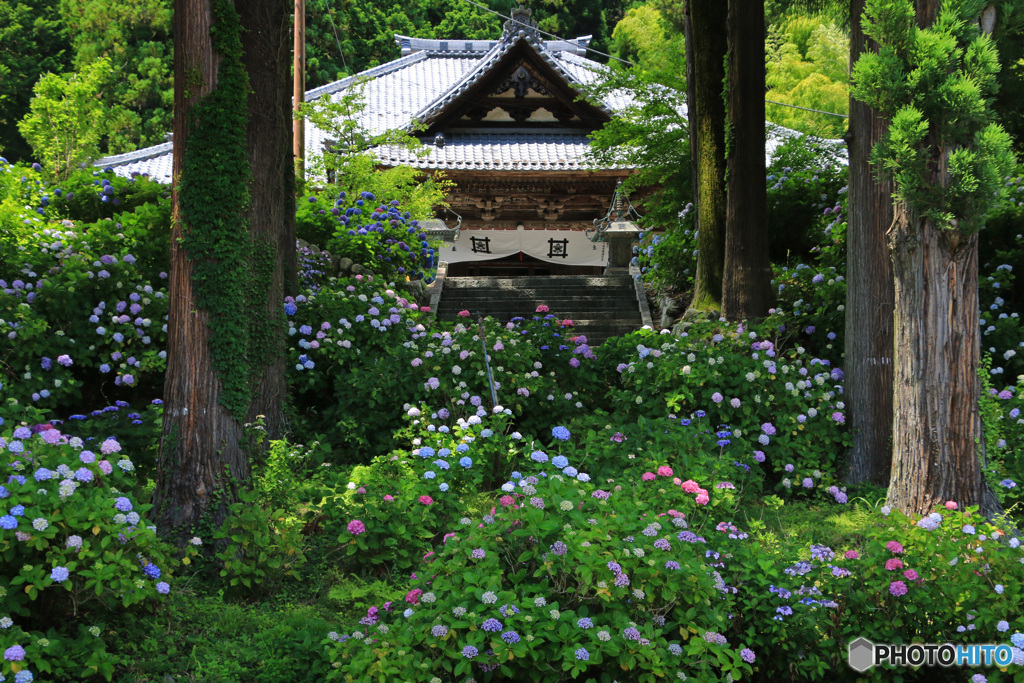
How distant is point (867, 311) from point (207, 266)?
15.6 feet

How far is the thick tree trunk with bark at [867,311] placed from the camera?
6.12m

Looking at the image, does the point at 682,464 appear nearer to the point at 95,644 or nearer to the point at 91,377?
the point at 95,644

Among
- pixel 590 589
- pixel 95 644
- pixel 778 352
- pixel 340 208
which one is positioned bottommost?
pixel 95 644

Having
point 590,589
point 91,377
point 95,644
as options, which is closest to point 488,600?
point 590,589

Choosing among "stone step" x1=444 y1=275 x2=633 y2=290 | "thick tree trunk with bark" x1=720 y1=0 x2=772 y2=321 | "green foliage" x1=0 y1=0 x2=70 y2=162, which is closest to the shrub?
"thick tree trunk with bark" x1=720 y1=0 x2=772 y2=321

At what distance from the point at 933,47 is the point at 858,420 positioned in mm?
2739

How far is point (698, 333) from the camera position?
7.57 meters

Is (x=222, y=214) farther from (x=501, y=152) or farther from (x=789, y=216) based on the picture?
(x=501, y=152)

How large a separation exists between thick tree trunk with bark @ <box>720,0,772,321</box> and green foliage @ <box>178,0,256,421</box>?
15.9ft

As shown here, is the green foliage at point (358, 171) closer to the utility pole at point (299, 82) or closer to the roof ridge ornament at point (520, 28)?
the utility pole at point (299, 82)

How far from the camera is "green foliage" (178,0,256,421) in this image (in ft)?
16.3

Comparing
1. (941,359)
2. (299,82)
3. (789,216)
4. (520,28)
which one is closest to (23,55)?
(299,82)

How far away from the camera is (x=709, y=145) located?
920 centimetres

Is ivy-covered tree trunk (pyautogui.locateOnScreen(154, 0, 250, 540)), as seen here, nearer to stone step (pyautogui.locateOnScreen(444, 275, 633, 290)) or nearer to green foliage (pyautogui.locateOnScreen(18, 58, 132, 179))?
stone step (pyautogui.locateOnScreen(444, 275, 633, 290))
